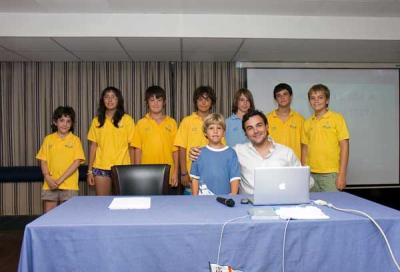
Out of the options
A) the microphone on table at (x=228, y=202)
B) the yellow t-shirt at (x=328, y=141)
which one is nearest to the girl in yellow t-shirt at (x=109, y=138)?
the microphone on table at (x=228, y=202)

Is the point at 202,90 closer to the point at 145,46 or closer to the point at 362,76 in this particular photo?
the point at 145,46

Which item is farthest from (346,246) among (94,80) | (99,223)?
(94,80)

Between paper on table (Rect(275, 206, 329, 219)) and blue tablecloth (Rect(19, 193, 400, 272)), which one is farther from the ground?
paper on table (Rect(275, 206, 329, 219))

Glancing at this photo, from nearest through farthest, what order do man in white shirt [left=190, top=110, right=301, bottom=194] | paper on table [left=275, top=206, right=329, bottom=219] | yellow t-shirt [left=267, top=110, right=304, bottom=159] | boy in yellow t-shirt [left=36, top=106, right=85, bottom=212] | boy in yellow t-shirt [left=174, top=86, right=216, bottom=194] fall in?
paper on table [left=275, top=206, right=329, bottom=219]
man in white shirt [left=190, top=110, right=301, bottom=194]
boy in yellow t-shirt [left=174, top=86, right=216, bottom=194]
boy in yellow t-shirt [left=36, top=106, right=85, bottom=212]
yellow t-shirt [left=267, top=110, right=304, bottom=159]

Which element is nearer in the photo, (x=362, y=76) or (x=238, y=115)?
(x=238, y=115)

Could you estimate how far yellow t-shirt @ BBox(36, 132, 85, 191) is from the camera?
345 cm

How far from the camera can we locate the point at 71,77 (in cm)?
498

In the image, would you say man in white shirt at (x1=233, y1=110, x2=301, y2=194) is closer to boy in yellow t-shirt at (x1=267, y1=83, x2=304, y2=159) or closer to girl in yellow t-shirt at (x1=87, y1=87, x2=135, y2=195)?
boy in yellow t-shirt at (x1=267, y1=83, x2=304, y2=159)

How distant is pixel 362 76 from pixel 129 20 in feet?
→ 11.0

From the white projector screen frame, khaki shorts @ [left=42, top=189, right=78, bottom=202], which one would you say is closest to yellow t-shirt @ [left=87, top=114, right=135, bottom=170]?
khaki shorts @ [left=42, top=189, right=78, bottom=202]

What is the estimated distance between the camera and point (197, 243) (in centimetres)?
166

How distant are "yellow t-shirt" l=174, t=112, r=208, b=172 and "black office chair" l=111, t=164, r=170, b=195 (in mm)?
689

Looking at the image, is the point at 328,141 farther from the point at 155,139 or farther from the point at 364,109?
the point at 364,109

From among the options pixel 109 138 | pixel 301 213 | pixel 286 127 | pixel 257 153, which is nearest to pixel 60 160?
pixel 109 138
